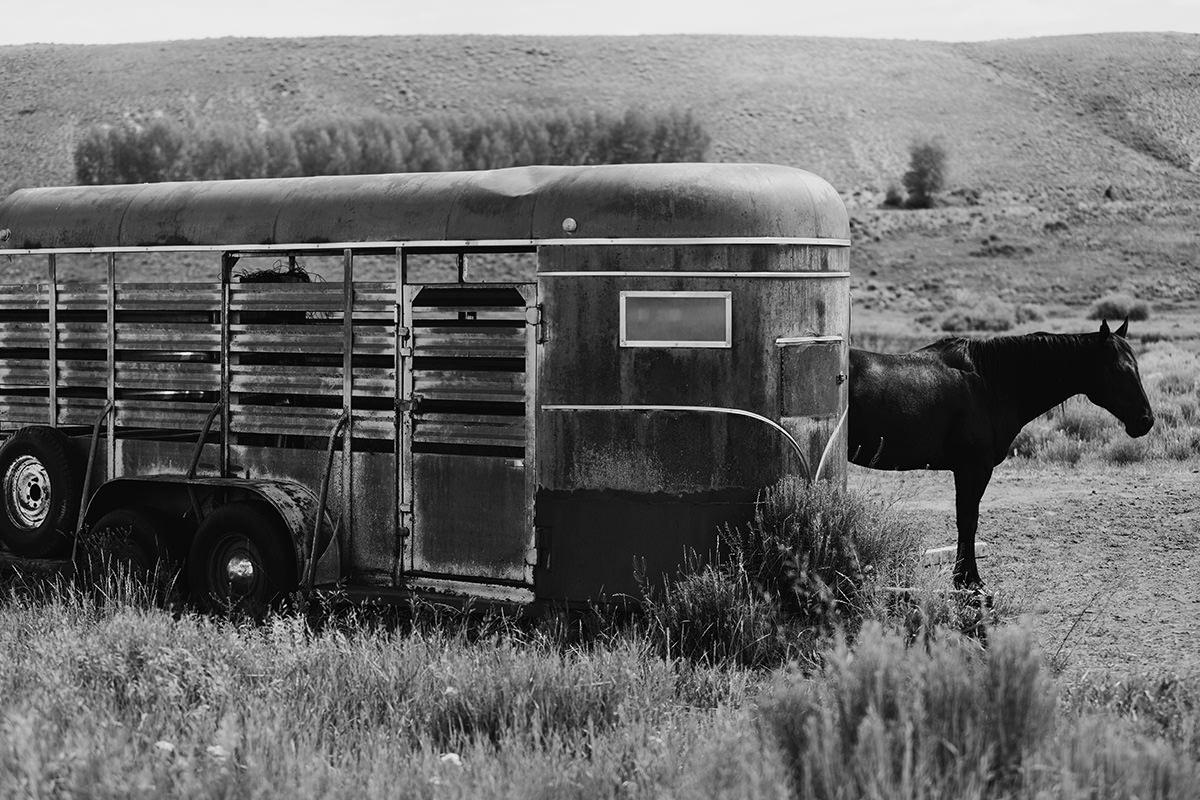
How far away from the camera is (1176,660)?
7.02 m

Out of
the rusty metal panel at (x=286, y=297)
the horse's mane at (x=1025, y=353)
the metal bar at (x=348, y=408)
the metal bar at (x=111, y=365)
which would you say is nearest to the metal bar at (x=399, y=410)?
the metal bar at (x=348, y=408)

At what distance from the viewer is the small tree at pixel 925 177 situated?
73188 mm

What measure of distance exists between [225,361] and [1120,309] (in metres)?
37.6

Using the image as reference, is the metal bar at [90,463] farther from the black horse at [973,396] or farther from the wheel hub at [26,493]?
the black horse at [973,396]

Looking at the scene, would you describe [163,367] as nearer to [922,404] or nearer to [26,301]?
[26,301]

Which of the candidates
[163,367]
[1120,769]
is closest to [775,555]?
[1120,769]

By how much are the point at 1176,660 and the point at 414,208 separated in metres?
4.48

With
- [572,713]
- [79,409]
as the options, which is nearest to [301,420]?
[79,409]

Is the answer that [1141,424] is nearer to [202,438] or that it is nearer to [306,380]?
[306,380]

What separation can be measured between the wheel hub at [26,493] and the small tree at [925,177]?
6708cm

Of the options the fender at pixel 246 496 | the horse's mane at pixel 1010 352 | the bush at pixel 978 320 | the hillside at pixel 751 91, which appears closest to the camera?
the fender at pixel 246 496

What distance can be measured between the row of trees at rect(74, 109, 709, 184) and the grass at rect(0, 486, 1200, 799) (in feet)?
248

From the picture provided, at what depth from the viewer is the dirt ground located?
24.3 ft

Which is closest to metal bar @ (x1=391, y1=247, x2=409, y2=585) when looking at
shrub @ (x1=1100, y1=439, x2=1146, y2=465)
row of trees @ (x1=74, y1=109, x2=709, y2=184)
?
shrub @ (x1=1100, y1=439, x2=1146, y2=465)
